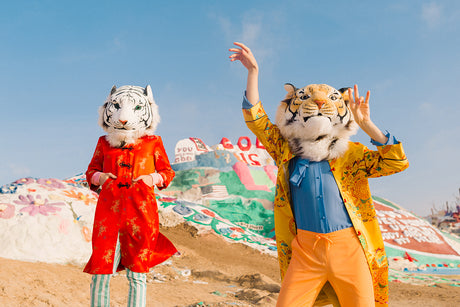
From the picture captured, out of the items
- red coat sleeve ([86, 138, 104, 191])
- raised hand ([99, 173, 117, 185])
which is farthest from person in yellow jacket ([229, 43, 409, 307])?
red coat sleeve ([86, 138, 104, 191])

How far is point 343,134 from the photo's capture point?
2639 millimetres

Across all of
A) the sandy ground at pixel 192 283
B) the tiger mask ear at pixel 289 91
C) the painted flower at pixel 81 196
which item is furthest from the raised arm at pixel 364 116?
the painted flower at pixel 81 196

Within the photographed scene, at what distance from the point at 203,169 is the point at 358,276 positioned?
12.0 meters

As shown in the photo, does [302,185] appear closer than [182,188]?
Yes

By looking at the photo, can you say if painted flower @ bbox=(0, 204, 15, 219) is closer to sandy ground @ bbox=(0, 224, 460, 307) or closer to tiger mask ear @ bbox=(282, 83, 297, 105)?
sandy ground @ bbox=(0, 224, 460, 307)

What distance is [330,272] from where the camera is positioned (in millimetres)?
2307

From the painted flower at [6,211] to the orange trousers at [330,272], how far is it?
5286mm

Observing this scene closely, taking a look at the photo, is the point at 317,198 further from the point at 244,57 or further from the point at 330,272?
the point at 244,57

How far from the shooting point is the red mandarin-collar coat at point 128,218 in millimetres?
2721

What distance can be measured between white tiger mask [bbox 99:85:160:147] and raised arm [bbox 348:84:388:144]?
160cm

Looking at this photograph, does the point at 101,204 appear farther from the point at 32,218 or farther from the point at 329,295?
the point at 32,218

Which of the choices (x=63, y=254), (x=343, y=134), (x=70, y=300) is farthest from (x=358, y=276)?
(x=63, y=254)

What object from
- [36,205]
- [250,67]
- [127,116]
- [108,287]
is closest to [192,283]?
[36,205]

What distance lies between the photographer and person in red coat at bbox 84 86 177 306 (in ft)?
8.86
